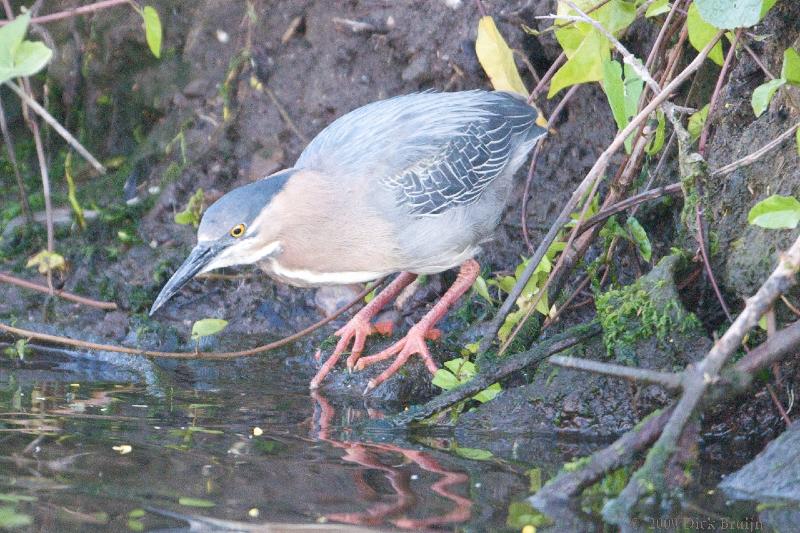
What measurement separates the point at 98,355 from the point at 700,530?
3.48 metres

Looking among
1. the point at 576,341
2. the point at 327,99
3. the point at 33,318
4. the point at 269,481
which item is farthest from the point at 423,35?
the point at 269,481

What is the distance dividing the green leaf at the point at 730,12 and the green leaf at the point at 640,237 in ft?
3.84

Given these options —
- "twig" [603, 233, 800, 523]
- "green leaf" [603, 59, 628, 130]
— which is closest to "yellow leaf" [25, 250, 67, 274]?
"green leaf" [603, 59, 628, 130]

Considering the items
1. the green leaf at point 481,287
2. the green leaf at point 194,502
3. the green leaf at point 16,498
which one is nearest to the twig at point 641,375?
the green leaf at point 194,502

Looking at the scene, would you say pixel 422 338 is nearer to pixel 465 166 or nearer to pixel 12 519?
pixel 465 166

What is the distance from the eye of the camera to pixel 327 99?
6.59 m

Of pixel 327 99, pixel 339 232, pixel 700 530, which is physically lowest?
pixel 700 530

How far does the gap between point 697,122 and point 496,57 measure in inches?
41.8

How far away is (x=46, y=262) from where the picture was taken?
624cm

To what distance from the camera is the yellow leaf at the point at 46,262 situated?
20.3ft

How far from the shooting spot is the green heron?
15.8 feet

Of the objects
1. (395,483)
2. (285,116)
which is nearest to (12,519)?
(395,483)

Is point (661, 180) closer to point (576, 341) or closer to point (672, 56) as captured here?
point (672, 56)

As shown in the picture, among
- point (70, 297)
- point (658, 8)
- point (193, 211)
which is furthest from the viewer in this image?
point (193, 211)
